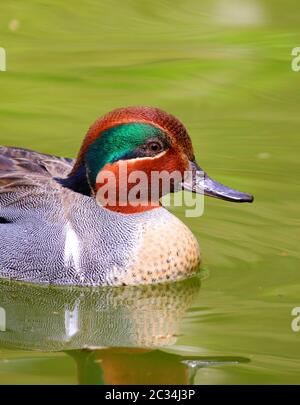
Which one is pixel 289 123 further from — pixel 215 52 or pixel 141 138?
pixel 141 138

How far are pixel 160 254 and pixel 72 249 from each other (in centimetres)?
66

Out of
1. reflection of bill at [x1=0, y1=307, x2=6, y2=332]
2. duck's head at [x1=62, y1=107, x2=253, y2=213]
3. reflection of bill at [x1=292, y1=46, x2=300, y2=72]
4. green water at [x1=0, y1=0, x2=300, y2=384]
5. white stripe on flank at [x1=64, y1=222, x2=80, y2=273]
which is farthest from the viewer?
reflection of bill at [x1=292, y1=46, x2=300, y2=72]

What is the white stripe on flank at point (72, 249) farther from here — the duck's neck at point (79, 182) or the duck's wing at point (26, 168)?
the duck's wing at point (26, 168)

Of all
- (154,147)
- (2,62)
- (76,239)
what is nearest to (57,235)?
(76,239)

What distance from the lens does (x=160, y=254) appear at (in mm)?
8719

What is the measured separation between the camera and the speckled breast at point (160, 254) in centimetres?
862

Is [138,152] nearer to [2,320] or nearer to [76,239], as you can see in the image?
[76,239]

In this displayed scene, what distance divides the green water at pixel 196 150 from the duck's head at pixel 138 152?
708 millimetres

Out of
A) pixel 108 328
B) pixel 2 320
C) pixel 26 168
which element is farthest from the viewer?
pixel 26 168

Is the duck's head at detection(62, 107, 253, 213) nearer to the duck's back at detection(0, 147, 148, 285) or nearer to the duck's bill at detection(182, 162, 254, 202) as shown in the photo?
the duck's bill at detection(182, 162, 254, 202)

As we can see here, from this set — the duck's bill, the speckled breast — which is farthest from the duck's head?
the speckled breast

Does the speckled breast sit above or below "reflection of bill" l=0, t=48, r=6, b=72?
below

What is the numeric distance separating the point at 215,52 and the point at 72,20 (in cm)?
205

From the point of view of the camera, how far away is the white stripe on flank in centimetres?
851
